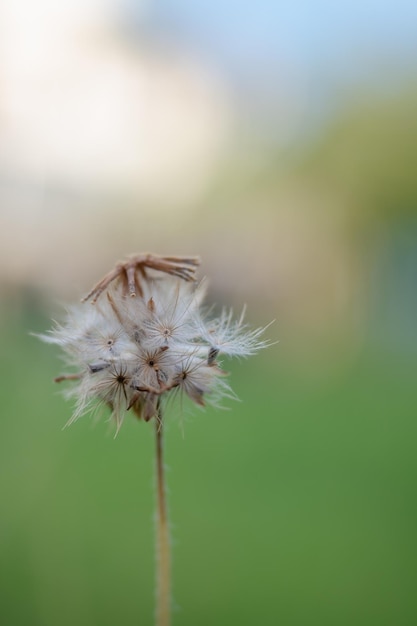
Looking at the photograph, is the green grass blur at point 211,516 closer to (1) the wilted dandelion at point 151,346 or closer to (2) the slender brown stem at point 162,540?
(1) the wilted dandelion at point 151,346

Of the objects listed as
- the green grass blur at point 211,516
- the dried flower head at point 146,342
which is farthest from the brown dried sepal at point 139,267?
the green grass blur at point 211,516

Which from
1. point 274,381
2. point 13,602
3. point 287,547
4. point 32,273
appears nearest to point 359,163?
point 274,381

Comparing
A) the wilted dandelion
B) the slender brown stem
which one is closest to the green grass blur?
the wilted dandelion

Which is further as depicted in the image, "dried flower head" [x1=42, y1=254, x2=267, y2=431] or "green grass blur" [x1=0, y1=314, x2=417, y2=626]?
"green grass blur" [x1=0, y1=314, x2=417, y2=626]

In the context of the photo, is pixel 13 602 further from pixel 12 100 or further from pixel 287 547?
pixel 12 100

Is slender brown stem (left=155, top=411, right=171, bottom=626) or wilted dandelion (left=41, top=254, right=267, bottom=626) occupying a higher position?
wilted dandelion (left=41, top=254, right=267, bottom=626)

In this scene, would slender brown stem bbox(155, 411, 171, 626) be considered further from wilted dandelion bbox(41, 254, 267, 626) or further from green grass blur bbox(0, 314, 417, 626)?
green grass blur bbox(0, 314, 417, 626)

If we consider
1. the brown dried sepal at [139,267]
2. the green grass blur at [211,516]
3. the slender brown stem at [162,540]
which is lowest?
the green grass blur at [211,516]

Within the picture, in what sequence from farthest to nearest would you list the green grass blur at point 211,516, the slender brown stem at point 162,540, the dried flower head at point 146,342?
the green grass blur at point 211,516, the dried flower head at point 146,342, the slender brown stem at point 162,540
